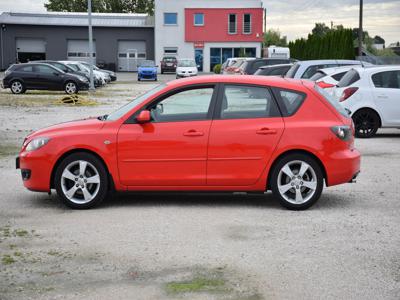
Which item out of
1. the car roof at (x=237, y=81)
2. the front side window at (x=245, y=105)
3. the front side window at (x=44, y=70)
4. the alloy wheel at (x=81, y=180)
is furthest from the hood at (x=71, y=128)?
the front side window at (x=44, y=70)

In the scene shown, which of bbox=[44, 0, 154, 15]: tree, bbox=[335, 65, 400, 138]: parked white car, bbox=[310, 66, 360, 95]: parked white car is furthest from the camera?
bbox=[44, 0, 154, 15]: tree

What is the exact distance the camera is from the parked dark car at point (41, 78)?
3366 cm

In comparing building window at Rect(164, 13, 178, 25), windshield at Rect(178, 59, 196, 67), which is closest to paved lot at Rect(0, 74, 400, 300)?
windshield at Rect(178, 59, 196, 67)

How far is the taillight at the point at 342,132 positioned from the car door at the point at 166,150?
4.85 feet

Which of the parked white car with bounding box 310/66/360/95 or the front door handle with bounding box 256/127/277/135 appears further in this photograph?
the parked white car with bounding box 310/66/360/95

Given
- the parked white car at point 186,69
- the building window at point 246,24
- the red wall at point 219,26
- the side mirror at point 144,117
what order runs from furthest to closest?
the building window at point 246,24 → the red wall at point 219,26 → the parked white car at point 186,69 → the side mirror at point 144,117

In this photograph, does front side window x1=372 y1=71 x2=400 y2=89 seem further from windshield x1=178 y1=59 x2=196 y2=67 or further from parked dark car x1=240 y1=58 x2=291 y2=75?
windshield x1=178 y1=59 x2=196 y2=67

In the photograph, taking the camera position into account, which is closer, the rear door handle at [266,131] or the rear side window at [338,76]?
the rear door handle at [266,131]

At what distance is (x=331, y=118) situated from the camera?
27.3ft

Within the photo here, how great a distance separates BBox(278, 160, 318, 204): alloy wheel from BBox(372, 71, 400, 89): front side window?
8.35 meters

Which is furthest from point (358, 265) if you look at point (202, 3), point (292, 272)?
point (202, 3)

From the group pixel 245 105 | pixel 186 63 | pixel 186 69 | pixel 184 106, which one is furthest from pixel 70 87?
pixel 245 105

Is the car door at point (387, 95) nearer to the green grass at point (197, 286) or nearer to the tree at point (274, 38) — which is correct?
the green grass at point (197, 286)

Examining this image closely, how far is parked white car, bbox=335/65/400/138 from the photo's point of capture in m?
15.8
